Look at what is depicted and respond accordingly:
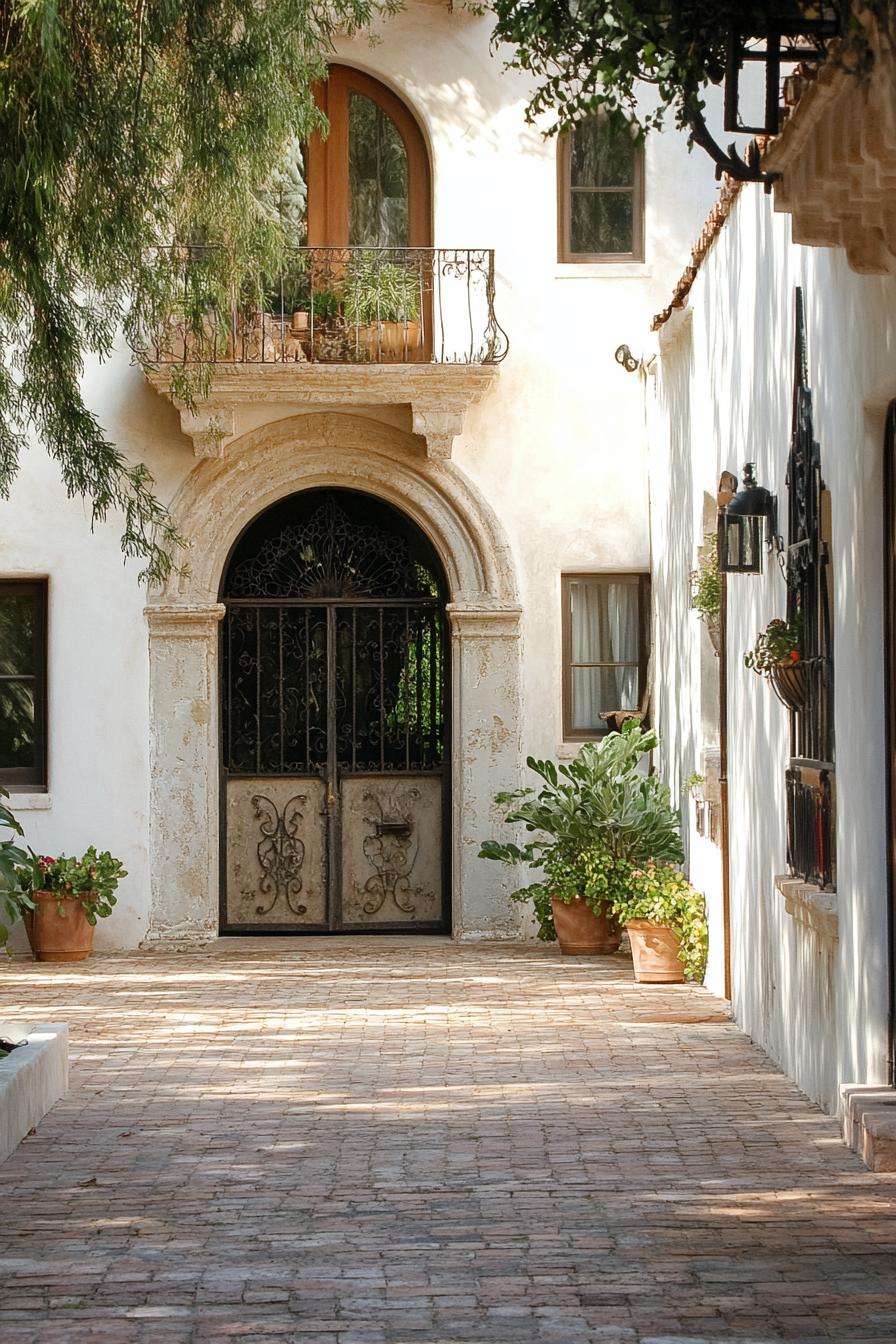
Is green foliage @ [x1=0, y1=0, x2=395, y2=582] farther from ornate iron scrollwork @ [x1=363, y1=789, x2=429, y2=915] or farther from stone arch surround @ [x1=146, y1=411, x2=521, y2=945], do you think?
ornate iron scrollwork @ [x1=363, y1=789, x2=429, y2=915]

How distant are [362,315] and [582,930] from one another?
4.39 meters

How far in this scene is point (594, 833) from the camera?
1227 cm

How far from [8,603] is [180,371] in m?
2.85

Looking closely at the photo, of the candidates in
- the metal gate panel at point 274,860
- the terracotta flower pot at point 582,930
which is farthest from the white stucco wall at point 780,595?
the metal gate panel at point 274,860

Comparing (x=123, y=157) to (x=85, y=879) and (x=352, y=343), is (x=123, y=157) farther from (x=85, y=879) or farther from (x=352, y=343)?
(x=85, y=879)

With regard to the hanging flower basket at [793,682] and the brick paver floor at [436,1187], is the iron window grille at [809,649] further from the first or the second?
the brick paver floor at [436,1187]

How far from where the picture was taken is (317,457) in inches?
537

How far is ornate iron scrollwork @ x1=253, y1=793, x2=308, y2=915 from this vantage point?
14.0 meters

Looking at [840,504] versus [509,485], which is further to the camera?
[509,485]

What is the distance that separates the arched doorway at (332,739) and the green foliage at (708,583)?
3215mm

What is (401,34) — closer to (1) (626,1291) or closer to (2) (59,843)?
(2) (59,843)

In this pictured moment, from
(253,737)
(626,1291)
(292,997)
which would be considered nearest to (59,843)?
(253,737)

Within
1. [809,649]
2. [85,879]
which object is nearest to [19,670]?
Answer: [85,879]

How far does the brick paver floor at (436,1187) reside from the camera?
460cm
